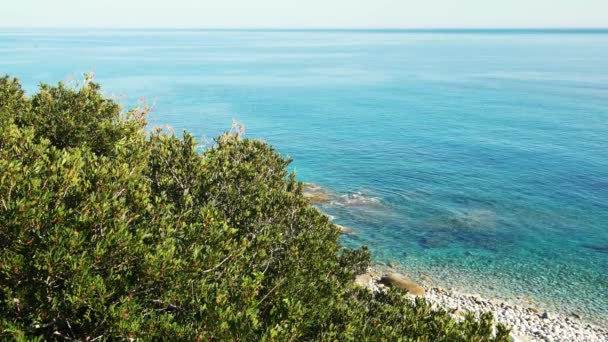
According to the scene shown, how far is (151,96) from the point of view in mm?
105312

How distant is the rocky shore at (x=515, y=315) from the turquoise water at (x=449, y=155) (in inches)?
68.6

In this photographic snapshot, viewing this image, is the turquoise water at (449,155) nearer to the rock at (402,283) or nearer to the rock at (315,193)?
the rock at (315,193)

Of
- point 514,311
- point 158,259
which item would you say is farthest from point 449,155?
point 158,259

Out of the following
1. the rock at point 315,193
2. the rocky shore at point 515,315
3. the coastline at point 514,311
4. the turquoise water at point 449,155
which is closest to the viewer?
the rocky shore at point 515,315

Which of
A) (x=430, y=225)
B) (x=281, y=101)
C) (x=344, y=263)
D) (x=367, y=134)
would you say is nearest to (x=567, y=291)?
(x=430, y=225)

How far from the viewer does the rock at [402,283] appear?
114 feet

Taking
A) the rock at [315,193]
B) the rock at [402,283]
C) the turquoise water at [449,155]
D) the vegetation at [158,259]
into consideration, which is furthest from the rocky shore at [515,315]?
the rock at [315,193]

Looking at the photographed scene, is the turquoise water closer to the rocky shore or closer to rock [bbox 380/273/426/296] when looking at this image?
the rocky shore

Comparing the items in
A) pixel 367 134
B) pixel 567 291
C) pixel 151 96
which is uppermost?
pixel 151 96

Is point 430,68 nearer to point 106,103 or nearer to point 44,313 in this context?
point 106,103

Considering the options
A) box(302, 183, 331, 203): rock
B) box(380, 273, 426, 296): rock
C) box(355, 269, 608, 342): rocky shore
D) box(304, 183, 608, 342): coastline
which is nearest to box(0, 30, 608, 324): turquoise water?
box(304, 183, 608, 342): coastline

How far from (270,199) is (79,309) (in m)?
8.77

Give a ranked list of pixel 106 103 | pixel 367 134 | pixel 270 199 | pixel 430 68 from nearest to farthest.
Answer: pixel 270 199, pixel 106 103, pixel 367 134, pixel 430 68

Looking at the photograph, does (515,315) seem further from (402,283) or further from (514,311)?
(402,283)
